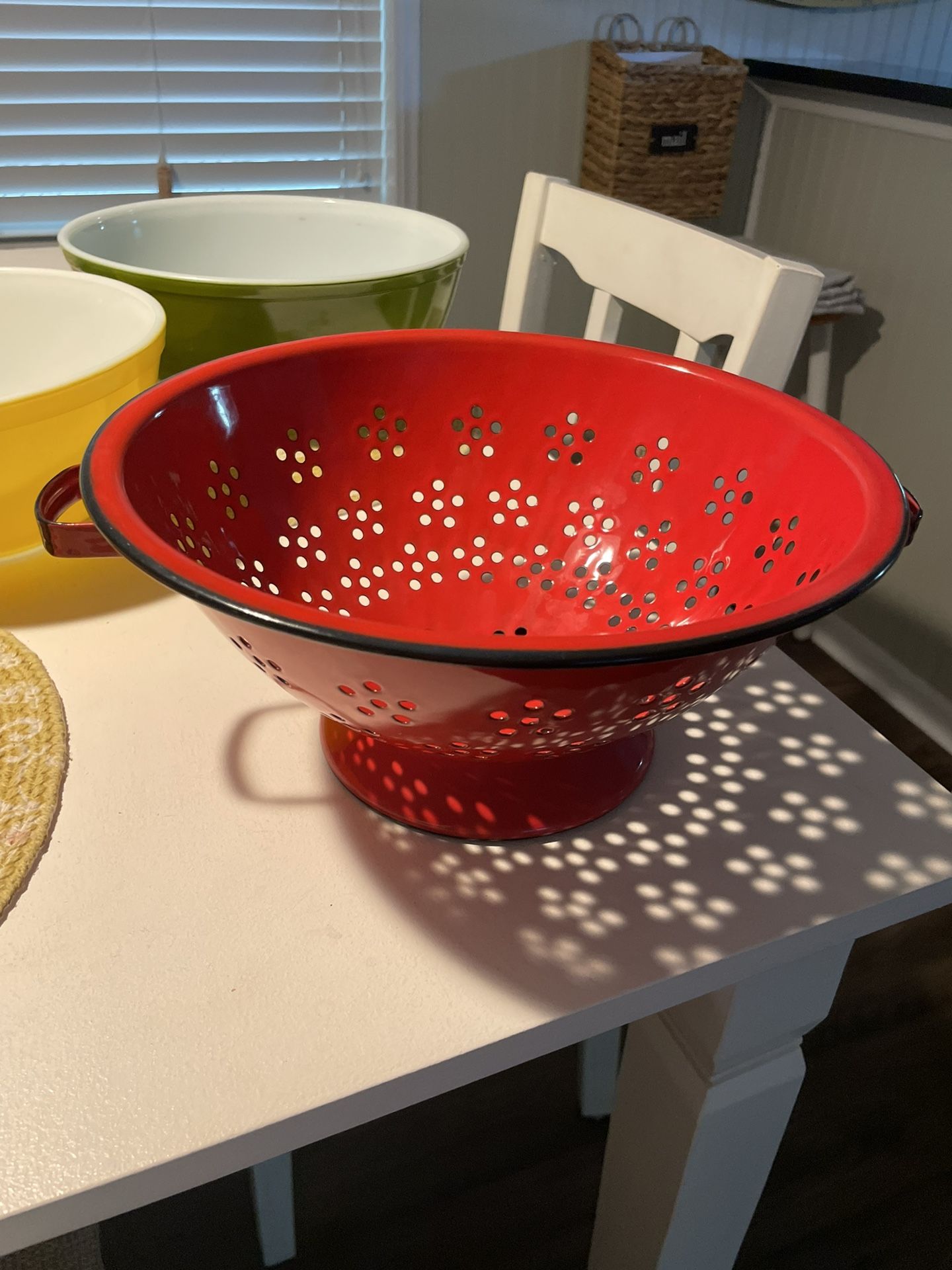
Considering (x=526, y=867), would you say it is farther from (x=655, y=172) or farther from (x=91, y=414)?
(x=655, y=172)

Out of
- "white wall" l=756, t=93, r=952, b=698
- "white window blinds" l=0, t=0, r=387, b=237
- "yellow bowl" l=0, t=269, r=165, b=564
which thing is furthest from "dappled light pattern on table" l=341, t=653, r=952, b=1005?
"white window blinds" l=0, t=0, r=387, b=237

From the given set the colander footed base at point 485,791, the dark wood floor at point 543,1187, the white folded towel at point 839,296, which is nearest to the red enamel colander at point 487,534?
the colander footed base at point 485,791

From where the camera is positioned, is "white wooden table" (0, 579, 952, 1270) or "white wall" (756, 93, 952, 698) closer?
"white wooden table" (0, 579, 952, 1270)

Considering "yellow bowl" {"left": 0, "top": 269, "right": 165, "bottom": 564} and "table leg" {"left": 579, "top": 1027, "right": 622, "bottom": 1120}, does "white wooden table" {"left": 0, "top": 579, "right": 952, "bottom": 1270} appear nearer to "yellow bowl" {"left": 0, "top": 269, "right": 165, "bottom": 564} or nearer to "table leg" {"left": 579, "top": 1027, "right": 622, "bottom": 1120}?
"yellow bowl" {"left": 0, "top": 269, "right": 165, "bottom": 564}

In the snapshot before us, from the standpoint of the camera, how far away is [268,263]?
0.93m

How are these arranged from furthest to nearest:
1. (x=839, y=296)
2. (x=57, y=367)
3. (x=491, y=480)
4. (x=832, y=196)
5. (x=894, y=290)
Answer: (x=832, y=196) < (x=894, y=290) < (x=839, y=296) < (x=57, y=367) < (x=491, y=480)

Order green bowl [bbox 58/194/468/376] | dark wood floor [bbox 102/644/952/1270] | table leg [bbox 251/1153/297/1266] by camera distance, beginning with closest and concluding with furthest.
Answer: green bowl [bbox 58/194/468/376], table leg [bbox 251/1153/297/1266], dark wood floor [bbox 102/644/952/1270]

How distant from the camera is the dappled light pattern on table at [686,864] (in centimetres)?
43

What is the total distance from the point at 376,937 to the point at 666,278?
0.68m

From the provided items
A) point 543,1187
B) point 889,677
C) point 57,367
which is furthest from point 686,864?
point 889,677

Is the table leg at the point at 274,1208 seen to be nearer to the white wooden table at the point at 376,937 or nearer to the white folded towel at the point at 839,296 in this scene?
the white wooden table at the point at 376,937

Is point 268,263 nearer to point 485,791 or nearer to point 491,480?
point 491,480

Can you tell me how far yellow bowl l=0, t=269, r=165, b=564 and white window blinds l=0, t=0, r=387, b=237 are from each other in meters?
1.12

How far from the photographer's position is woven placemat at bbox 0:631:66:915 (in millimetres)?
460
